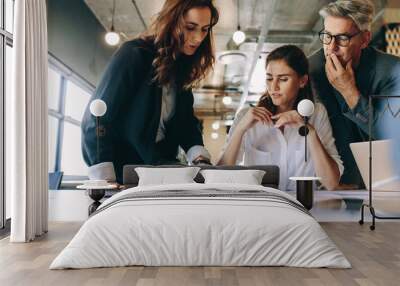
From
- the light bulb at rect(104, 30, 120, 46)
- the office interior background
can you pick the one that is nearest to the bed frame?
the office interior background

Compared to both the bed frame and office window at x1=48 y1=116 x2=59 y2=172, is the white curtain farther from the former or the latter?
the bed frame

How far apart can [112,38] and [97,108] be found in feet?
3.30

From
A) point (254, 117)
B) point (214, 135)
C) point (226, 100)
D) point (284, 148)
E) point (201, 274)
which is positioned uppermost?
point (226, 100)

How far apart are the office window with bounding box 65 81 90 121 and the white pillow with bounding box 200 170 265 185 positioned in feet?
6.41

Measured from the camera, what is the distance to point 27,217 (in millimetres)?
4590

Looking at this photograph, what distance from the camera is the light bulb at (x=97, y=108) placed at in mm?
5754

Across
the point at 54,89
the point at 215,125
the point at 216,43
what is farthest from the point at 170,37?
the point at 54,89

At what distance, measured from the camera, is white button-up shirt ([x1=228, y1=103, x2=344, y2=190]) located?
5.93 meters

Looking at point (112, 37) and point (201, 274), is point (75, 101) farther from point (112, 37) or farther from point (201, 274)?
point (201, 274)

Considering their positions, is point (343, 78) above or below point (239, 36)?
below

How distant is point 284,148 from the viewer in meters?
5.94

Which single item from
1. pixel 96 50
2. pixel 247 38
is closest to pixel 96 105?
pixel 96 50

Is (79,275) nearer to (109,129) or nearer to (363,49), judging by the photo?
(109,129)

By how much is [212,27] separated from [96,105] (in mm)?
1911
